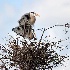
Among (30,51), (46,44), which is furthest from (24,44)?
(46,44)

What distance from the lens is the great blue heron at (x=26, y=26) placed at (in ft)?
20.4

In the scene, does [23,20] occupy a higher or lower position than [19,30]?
higher

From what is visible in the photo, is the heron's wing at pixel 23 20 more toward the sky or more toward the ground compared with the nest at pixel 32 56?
more toward the sky

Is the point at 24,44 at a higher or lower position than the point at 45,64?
higher

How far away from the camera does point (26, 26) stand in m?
6.20

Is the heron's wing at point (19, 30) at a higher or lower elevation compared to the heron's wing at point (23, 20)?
lower

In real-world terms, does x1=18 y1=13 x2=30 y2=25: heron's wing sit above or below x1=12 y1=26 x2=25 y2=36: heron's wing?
above

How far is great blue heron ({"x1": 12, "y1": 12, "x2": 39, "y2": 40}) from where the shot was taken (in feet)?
20.4

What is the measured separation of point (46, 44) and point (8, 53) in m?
1.44

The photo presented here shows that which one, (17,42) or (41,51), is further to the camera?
(17,42)

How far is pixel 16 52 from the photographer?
20.7 feet

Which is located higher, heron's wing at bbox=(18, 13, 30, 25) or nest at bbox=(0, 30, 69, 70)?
heron's wing at bbox=(18, 13, 30, 25)

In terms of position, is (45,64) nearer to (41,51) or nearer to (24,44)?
(41,51)

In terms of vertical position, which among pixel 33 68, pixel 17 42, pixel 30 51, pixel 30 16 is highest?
pixel 30 16
